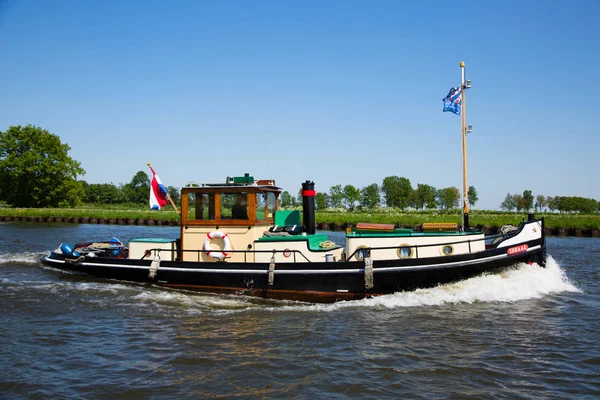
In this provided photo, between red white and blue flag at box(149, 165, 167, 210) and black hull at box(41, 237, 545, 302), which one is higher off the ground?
red white and blue flag at box(149, 165, 167, 210)

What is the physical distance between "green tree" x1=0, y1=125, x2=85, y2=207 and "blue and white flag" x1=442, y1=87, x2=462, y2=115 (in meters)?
61.6

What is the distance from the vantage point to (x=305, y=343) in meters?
8.33

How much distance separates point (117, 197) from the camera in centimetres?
12325

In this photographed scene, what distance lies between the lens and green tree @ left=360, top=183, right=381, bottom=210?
303 ft

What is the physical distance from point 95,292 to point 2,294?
2.24 m

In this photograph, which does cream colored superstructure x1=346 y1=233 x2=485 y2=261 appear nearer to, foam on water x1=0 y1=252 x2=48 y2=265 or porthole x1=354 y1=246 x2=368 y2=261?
porthole x1=354 y1=246 x2=368 y2=261

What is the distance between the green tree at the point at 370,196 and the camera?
92.4m

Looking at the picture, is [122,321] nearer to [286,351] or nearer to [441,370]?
[286,351]

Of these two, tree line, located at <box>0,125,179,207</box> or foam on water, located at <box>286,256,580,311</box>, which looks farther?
tree line, located at <box>0,125,179,207</box>

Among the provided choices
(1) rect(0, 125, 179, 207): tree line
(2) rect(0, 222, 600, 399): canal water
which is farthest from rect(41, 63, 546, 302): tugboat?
(1) rect(0, 125, 179, 207): tree line

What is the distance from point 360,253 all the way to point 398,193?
78.7 meters

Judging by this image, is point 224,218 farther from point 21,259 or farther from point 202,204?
point 21,259

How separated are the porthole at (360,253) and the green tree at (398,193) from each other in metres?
78.3

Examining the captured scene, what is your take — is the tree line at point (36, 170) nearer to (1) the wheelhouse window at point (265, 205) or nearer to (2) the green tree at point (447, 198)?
(1) the wheelhouse window at point (265, 205)
